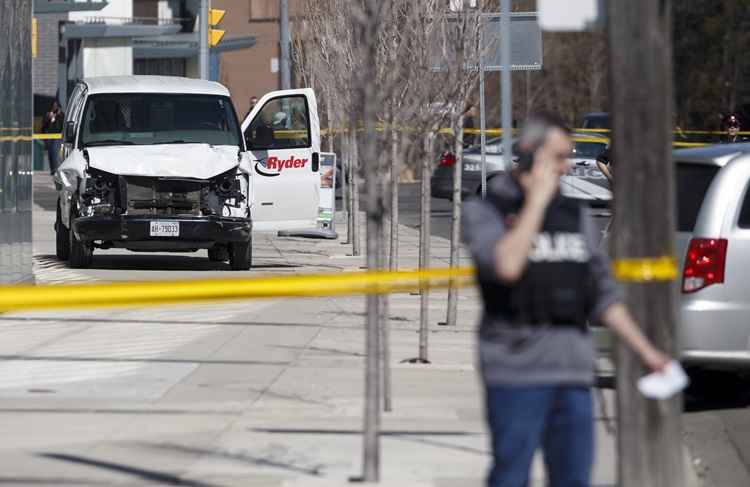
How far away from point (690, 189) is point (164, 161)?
8379 millimetres

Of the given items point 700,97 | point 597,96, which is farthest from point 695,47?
point 597,96

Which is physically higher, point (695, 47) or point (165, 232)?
point (695, 47)

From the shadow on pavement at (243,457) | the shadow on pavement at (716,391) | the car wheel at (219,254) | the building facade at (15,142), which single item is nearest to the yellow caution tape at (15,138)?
the building facade at (15,142)

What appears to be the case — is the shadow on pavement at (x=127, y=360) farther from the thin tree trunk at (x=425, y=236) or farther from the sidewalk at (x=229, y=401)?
the thin tree trunk at (x=425, y=236)

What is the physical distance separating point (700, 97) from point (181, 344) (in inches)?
1703

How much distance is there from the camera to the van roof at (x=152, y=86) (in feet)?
61.6

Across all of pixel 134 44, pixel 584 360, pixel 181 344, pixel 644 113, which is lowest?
pixel 181 344

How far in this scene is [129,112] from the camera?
1867 cm

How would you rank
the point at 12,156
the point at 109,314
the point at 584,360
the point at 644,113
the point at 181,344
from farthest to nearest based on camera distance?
the point at 12,156 < the point at 109,314 < the point at 181,344 < the point at 644,113 < the point at 584,360

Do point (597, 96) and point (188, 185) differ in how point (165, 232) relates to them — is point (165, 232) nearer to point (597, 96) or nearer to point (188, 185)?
point (188, 185)

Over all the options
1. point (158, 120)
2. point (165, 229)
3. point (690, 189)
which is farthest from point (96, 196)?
point (690, 189)

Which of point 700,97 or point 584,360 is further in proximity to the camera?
point 700,97

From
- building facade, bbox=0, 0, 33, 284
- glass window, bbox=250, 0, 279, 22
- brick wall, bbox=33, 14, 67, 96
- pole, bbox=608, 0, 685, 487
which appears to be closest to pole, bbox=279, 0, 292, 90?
building facade, bbox=0, 0, 33, 284

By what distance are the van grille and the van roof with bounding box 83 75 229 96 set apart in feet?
4.99
